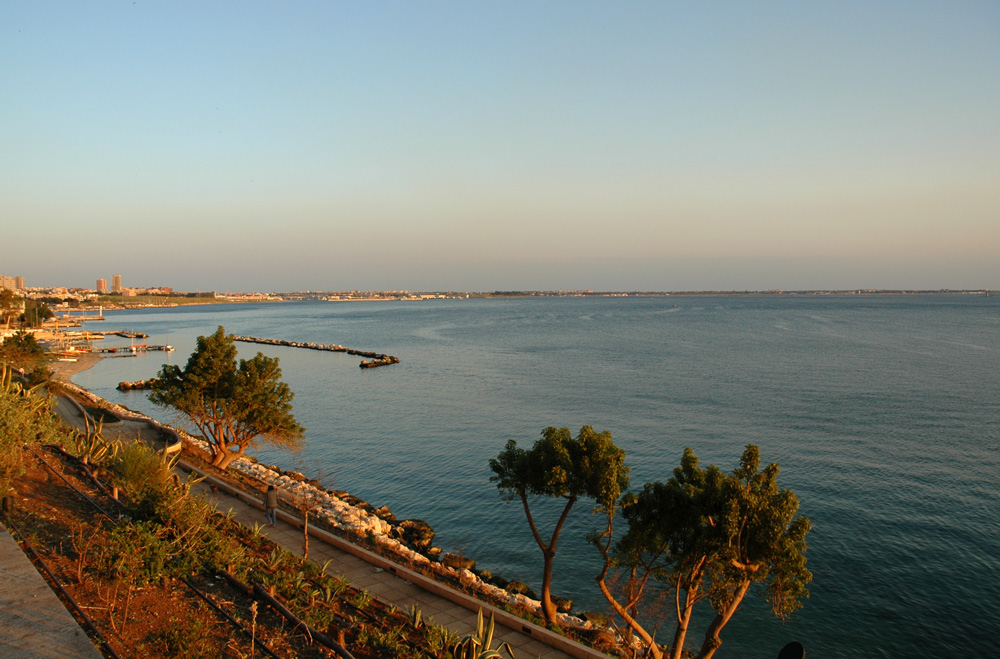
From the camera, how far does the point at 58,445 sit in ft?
67.3

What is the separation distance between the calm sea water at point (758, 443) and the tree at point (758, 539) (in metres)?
6.48

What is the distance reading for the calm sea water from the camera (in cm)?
2120

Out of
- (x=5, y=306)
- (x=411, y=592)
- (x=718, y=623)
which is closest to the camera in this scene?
(x=718, y=623)

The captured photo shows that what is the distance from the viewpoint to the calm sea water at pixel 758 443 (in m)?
21.2

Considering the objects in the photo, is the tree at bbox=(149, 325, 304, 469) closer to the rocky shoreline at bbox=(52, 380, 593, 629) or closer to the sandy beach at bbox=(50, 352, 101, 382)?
the rocky shoreline at bbox=(52, 380, 593, 629)

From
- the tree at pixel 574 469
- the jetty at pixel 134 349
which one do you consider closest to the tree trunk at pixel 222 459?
the tree at pixel 574 469

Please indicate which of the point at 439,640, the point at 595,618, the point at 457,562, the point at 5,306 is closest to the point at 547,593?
the point at 595,618

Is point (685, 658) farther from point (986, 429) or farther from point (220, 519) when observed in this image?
point (986, 429)

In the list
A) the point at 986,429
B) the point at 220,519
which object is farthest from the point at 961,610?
the point at 986,429

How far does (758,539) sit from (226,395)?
83.5 ft

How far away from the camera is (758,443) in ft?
127

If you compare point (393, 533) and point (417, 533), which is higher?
point (393, 533)

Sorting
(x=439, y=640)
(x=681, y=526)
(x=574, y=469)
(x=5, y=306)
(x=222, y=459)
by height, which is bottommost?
(x=222, y=459)

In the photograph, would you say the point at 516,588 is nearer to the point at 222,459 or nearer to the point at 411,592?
the point at 411,592
